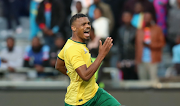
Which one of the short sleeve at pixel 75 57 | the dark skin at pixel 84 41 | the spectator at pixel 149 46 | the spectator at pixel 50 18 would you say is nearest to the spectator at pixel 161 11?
the spectator at pixel 149 46

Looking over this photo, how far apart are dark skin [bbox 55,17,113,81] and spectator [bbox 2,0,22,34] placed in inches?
262

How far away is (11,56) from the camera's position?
918 centimetres

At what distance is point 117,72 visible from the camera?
27.9 ft

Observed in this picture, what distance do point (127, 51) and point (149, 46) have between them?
0.62 m

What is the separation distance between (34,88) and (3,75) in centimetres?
104

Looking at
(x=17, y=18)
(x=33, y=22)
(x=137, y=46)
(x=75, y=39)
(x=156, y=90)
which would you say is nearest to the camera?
(x=75, y=39)

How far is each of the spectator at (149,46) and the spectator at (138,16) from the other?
0.44 meters

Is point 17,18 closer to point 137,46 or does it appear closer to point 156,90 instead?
point 137,46

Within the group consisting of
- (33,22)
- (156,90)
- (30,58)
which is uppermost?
(33,22)

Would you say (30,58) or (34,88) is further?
(30,58)

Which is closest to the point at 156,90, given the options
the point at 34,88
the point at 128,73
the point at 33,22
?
the point at 128,73

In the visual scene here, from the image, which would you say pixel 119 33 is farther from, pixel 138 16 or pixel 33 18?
pixel 33 18

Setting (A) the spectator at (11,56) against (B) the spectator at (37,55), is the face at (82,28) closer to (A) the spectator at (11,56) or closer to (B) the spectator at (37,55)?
(B) the spectator at (37,55)

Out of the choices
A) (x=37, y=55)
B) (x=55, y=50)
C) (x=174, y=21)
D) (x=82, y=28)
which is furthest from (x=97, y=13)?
(x=82, y=28)
